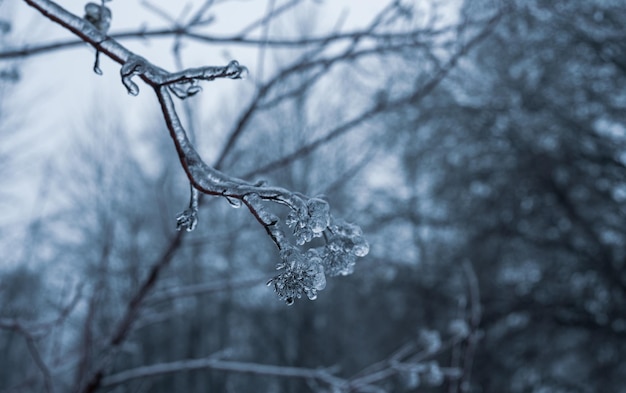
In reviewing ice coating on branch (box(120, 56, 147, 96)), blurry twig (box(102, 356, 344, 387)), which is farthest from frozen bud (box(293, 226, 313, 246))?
blurry twig (box(102, 356, 344, 387))

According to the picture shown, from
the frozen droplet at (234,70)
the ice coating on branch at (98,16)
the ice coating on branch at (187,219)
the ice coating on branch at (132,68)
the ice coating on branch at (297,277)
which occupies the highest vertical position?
the ice coating on branch at (98,16)

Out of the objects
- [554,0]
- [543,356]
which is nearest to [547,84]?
[554,0]

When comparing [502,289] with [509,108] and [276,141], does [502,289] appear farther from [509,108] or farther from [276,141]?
[276,141]

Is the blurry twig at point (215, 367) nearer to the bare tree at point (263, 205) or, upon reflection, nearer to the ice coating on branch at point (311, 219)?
the bare tree at point (263, 205)

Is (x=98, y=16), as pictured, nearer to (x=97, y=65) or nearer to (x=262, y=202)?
(x=97, y=65)

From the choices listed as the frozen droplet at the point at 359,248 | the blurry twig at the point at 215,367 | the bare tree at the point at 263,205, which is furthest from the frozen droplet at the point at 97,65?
the blurry twig at the point at 215,367
